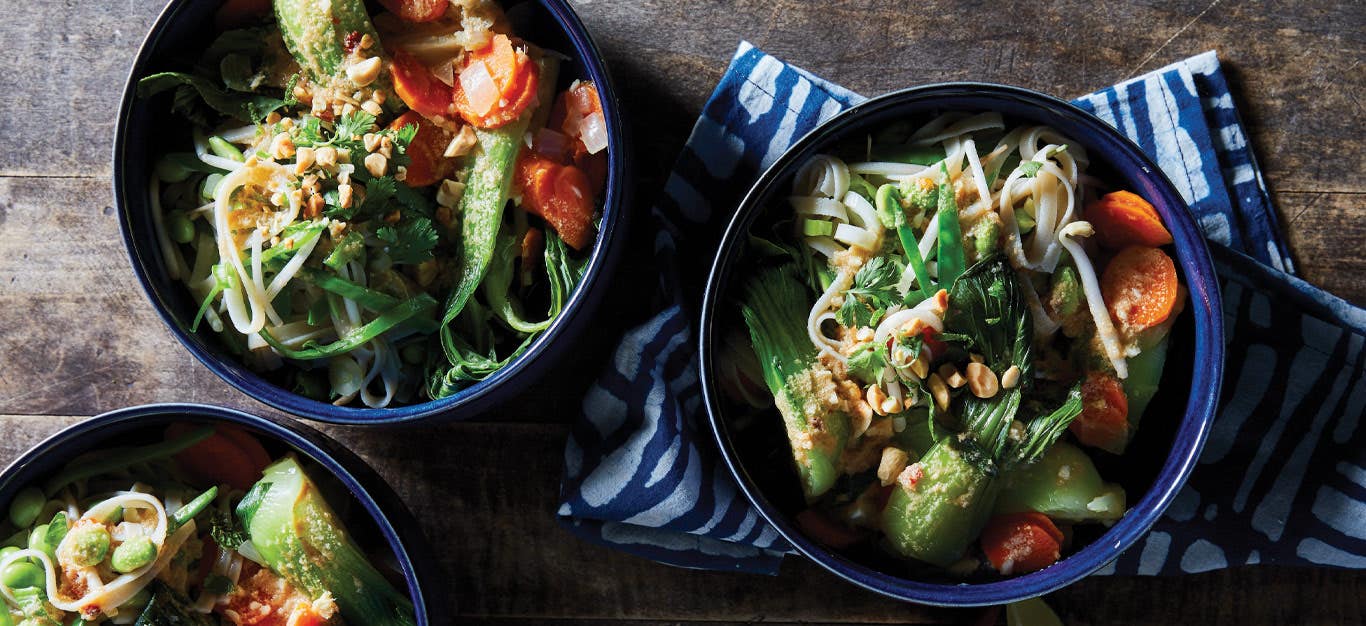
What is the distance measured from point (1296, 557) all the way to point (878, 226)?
1261mm

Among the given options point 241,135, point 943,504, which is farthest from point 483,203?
point 943,504

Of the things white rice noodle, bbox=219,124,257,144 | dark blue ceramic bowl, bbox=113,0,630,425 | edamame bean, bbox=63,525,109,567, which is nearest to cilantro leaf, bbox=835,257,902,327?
dark blue ceramic bowl, bbox=113,0,630,425

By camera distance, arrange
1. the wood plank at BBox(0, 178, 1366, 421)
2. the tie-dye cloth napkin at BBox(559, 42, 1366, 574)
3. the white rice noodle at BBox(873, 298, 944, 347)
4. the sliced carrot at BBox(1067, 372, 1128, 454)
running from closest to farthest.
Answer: the white rice noodle at BBox(873, 298, 944, 347), the sliced carrot at BBox(1067, 372, 1128, 454), the tie-dye cloth napkin at BBox(559, 42, 1366, 574), the wood plank at BBox(0, 178, 1366, 421)

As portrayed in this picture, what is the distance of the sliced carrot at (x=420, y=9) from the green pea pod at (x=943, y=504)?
129 cm

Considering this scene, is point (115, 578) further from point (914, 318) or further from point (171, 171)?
point (914, 318)

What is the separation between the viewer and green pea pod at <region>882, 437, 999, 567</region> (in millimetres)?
1994

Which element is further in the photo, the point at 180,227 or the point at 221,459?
the point at 221,459

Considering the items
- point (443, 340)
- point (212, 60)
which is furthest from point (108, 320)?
point (443, 340)

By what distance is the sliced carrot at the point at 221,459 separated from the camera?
7.32 ft

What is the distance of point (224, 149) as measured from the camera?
209cm

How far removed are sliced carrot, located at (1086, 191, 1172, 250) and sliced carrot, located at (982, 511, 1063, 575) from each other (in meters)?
0.57

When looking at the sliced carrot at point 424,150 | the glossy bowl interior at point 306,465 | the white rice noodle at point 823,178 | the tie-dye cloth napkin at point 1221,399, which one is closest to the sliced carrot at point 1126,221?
the tie-dye cloth napkin at point 1221,399

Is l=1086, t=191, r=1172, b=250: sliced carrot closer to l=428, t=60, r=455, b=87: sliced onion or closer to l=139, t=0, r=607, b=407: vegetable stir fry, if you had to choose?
l=139, t=0, r=607, b=407: vegetable stir fry

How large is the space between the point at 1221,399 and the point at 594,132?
150cm
